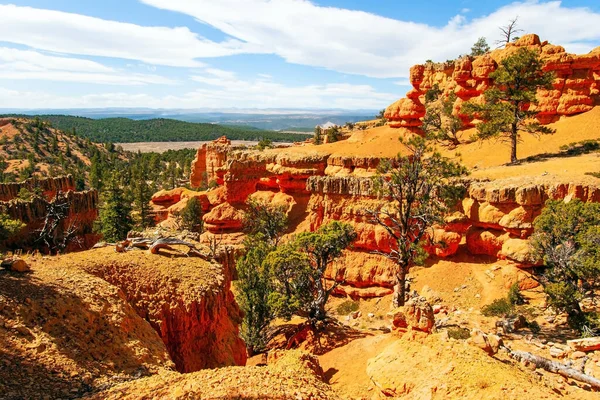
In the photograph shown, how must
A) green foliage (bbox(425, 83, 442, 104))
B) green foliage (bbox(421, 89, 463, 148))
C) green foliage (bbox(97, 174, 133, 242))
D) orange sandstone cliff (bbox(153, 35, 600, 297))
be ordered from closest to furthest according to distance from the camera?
orange sandstone cliff (bbox(153, 35, 600, 297)) < green foliage (bbox(97, 174, 133, 242)) < green foliage (bbox(421, 89, 463, 148)) < green foliage (bbox(425, 83, 442, 104))

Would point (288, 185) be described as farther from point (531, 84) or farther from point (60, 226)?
point (531, 84)

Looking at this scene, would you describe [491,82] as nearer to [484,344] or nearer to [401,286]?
[401,286]

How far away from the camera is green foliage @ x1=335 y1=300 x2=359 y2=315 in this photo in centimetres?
2639

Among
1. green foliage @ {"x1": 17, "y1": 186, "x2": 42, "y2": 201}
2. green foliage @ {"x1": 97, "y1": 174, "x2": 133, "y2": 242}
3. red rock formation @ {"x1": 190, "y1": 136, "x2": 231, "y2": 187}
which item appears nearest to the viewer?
green foliage @ {"x1": 17, "y1": 186, "x2": 42, "y2": 201}

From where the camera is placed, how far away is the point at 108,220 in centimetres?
3697

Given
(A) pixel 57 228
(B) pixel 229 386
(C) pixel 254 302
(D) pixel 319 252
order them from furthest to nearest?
(A) pixel 57 228 < (D) pixel 319 252 < (C) pixel 254 302 < (B) pixel 229 386

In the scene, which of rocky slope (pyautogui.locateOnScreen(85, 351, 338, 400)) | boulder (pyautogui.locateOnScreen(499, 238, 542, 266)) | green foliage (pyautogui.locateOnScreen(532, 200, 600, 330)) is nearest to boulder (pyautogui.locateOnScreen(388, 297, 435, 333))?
rocky slope (pyautogui.locateOnScreen(85, 351, 338, 400))

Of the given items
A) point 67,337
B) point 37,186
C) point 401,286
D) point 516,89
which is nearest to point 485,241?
point 401,286

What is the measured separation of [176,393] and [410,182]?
15.4 meters

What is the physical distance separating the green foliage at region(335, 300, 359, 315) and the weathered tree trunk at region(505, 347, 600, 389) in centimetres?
1368

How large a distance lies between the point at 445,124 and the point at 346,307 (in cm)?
2624

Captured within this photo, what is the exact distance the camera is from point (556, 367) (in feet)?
40.9

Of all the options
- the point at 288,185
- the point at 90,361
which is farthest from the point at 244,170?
the point at 90,361

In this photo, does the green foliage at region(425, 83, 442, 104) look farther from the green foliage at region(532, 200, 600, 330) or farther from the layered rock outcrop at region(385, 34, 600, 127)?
the green foliage at region(532, 200, 600, 330)
